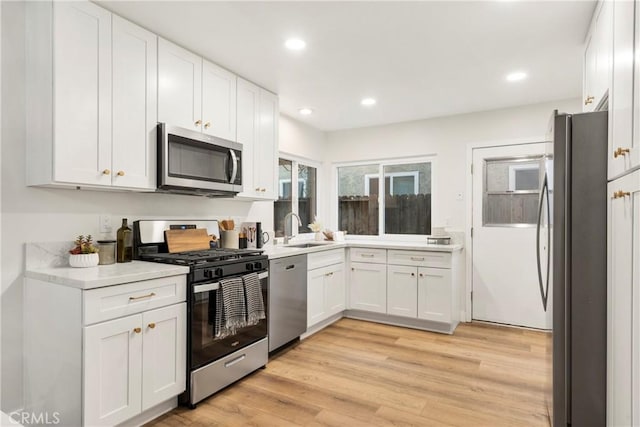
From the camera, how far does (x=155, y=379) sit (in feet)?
6.86

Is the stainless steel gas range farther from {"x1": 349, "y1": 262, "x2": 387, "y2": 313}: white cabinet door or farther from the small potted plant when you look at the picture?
{"x1": 349, "y1": 262, "x2": 387, "y2": 313}: white cabinet door

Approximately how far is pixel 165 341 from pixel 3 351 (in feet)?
2.80

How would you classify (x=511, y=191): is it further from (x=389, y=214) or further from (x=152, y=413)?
(x=152, y=413)

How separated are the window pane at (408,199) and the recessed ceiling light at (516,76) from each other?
5.00 ft

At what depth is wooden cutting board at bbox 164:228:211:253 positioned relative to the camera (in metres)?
2.74

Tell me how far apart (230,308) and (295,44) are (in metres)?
1.91

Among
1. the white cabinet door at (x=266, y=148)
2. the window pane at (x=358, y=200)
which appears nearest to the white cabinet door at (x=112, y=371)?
the white cabinet door at (x=266, y=148)

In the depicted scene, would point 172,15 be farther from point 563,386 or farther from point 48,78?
point 563,386

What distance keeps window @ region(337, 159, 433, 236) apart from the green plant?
3436 millimetres

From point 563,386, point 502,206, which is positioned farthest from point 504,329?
point 563,386

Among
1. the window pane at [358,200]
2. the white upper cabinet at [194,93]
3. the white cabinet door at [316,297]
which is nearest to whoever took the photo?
the white upper cabinet at [194,93]

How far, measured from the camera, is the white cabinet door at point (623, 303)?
122cm

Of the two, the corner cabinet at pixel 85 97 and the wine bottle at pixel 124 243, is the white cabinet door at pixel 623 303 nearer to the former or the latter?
the corner cabinet at pixel 85 97

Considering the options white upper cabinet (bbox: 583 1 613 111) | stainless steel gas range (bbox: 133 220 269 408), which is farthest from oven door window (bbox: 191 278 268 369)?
white upper cabinet (bbox: 583 1 613 111)
